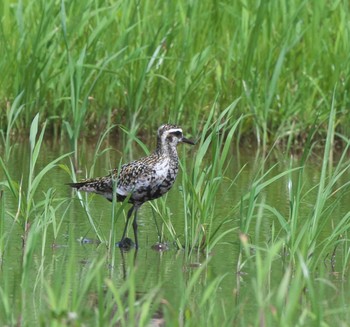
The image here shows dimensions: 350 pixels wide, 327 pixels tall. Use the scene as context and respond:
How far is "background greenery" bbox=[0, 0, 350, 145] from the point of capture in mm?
11805

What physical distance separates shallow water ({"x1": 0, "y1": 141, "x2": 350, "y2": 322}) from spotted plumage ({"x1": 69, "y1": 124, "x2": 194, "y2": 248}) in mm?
110

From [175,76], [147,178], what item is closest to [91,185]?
[147,178]

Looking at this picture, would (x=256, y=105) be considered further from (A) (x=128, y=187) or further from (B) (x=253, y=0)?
(A) (x=128, y=187)

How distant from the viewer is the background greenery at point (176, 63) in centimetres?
1180

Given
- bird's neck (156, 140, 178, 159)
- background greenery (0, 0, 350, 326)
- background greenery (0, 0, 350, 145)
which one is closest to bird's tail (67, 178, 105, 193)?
bird's neck (156, 140, 178, 159)

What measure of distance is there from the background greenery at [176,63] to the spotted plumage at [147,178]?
2628mm

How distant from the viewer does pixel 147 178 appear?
28.4 ft

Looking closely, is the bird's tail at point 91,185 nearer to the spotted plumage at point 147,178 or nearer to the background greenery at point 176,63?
the spotted plumage at point 147,178

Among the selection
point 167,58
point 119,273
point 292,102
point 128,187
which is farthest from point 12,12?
point 119,273

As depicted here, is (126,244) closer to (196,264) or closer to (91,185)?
(91,185)

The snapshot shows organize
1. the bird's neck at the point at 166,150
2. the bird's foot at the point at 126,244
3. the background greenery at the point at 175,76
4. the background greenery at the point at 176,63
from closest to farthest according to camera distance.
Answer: the bird's foot at the point at 126,244
the bird's neck at the point at 166,150
the background greenery at the point at 175,76
the background greenery at the point at 176,63

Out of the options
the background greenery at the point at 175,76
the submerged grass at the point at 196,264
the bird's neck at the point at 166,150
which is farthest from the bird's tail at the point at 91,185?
the background greenery at the point at 175,76

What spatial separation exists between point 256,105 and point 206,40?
3.12 ft

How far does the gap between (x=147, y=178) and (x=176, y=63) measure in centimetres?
375
